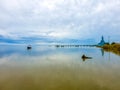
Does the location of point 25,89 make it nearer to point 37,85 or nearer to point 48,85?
point 37,85

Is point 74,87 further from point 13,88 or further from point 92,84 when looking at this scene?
point 13,88

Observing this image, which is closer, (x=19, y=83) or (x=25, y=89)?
(x=25, y=89)

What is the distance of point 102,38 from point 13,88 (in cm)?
13310

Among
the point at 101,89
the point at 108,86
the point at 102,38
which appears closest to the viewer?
the point at 101,89

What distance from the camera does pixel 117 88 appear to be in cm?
1362

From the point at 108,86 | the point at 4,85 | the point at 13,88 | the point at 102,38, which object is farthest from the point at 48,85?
the point at 102,38

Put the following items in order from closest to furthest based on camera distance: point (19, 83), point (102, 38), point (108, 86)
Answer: point (108, 86), point (19, 83), point (102, 38)

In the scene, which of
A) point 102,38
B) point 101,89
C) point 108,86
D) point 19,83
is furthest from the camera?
point 102,38

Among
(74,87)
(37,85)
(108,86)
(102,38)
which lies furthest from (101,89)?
(102,38)

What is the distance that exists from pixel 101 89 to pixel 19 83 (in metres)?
8.36

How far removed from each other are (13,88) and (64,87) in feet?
16.0

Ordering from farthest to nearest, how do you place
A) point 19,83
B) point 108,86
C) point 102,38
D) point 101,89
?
point 102,38 < point 19,83 < point 108,86 < point 101,89

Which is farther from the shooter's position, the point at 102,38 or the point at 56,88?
the point at 102,38

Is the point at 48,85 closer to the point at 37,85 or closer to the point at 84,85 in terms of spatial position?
the point at 37,85
